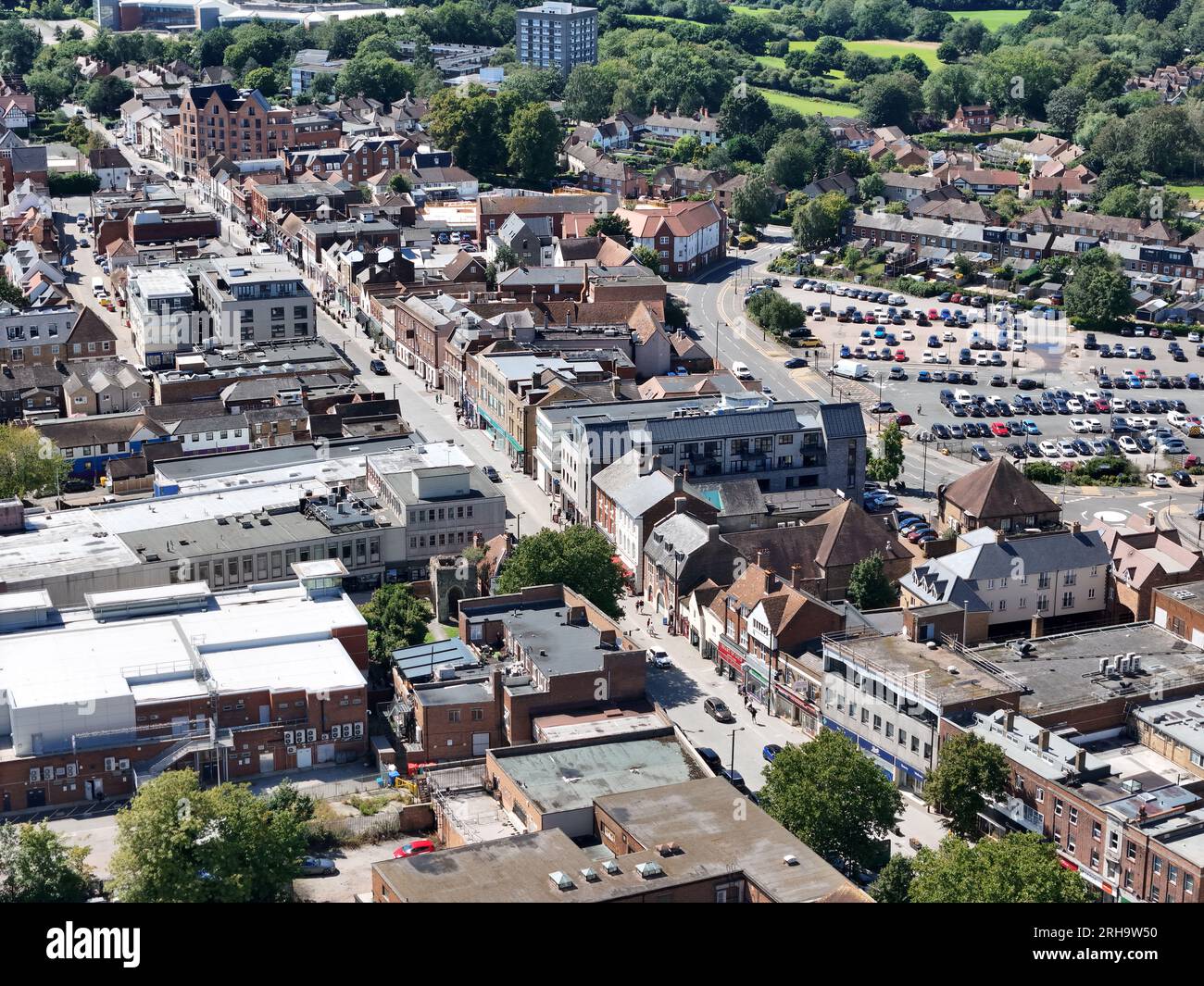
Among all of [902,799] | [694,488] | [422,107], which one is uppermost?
[422,107]

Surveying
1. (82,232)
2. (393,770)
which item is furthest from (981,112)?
(393,770)

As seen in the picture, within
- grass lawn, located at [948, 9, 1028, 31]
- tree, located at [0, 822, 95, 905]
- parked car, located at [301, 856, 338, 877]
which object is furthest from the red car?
grass lawn, located at [948, 9, 1028, 31]

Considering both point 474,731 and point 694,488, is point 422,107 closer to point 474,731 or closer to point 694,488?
point 694,488

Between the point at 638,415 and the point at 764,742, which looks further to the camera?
the point at 638,415

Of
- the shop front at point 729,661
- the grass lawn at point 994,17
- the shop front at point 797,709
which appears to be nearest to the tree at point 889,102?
the grass lawn at point 994,17

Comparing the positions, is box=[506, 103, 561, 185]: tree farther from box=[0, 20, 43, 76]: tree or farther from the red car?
the red car

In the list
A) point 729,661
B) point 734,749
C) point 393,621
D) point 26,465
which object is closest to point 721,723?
point 734,749

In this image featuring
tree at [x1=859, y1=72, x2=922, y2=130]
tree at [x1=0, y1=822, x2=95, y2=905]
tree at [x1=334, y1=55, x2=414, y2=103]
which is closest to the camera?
tree at [x1=0, y1=822, x2=95, y2=905]
